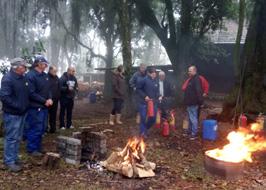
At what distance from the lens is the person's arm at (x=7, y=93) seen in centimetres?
618

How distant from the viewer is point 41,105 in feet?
23.5

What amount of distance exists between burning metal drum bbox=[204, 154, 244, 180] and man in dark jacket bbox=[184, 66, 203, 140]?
2.67 m

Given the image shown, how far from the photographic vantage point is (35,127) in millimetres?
7184

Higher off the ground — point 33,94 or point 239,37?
point 239,37

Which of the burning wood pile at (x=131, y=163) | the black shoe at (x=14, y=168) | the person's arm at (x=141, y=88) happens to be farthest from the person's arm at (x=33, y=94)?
the person's arm at (x=141, y=88)

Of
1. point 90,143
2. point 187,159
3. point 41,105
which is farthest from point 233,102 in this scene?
point 41,105

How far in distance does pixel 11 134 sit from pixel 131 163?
229cm

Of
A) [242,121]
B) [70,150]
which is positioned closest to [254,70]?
[242,121]

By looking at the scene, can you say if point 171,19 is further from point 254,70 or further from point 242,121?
point 242,121

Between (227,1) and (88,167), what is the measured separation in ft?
38.1

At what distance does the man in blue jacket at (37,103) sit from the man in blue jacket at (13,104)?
60 cm

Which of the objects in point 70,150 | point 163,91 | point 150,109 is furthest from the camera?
point 163,91

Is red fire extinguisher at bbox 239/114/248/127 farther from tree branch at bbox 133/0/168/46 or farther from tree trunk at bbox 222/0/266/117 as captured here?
tree branch at bbox 133/0/168/46

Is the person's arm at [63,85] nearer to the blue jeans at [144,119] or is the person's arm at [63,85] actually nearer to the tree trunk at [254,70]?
the blue jeans at [144,119]
